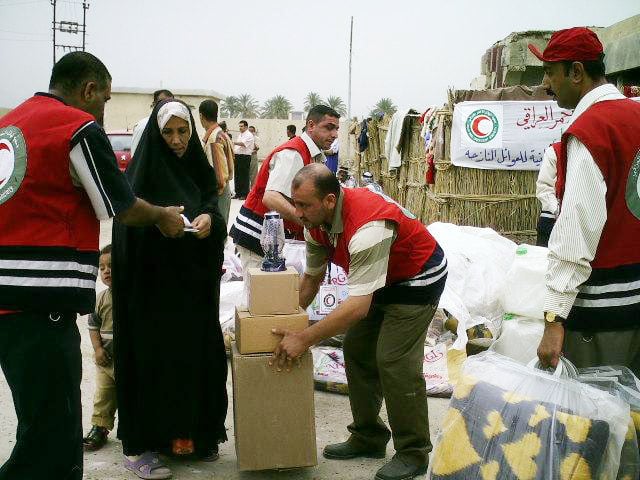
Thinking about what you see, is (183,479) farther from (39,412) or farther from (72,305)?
(72,305)

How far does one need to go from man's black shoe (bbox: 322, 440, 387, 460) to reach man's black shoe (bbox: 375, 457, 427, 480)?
297mm

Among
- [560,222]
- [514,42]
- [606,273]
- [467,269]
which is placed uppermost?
[514,42]

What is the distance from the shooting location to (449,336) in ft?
17.3

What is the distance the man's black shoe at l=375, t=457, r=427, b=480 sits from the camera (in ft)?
10.3

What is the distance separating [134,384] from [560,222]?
2206 millimetres

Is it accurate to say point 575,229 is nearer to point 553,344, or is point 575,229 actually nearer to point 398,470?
point 553,344

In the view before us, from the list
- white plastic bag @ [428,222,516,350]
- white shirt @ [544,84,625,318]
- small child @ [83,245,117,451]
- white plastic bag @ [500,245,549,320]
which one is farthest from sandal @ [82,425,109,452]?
white plastic bag @ [500,245,549,320]

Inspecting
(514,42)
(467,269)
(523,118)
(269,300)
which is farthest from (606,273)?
(514,42)

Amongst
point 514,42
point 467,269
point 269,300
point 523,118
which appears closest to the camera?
point 269,300

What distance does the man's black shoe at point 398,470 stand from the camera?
3.13 m

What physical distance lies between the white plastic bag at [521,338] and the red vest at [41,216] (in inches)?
119

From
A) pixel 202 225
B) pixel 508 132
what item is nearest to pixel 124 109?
pixel 508 132

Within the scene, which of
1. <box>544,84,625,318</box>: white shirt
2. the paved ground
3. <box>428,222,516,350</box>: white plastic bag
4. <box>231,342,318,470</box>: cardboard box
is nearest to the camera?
<box>544,84,625,318</box>: white shirt

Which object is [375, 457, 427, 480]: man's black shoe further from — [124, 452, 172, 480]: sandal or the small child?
the small child
